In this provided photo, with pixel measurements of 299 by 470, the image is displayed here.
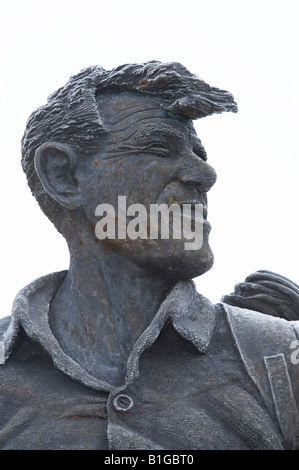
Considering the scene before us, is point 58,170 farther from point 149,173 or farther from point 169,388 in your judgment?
point 169,388

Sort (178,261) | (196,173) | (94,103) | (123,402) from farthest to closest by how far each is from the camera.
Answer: (94,103) → (196,173) → (178,261) → (123,402)

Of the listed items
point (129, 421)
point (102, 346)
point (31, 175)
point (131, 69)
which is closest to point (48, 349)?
point (102, 346)

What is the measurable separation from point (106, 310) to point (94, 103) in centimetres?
117

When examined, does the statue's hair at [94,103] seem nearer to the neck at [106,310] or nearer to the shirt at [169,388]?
the neck at [106,310]

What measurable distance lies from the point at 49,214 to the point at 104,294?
625 millimetres

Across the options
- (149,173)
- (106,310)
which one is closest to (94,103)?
(149,173)

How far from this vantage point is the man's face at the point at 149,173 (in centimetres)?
489

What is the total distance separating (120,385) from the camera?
4.68 metres

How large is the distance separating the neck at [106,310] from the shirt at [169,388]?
14 centimetres

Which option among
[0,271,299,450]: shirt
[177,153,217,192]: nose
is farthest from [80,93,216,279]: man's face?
[0,271,299,450]: shirt

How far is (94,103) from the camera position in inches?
201

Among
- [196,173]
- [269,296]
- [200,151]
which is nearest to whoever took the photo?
[196,173]

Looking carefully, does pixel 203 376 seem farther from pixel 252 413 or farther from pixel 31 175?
pixel 31 175

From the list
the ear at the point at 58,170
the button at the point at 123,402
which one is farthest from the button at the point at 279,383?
the ear at the point at 58,170
